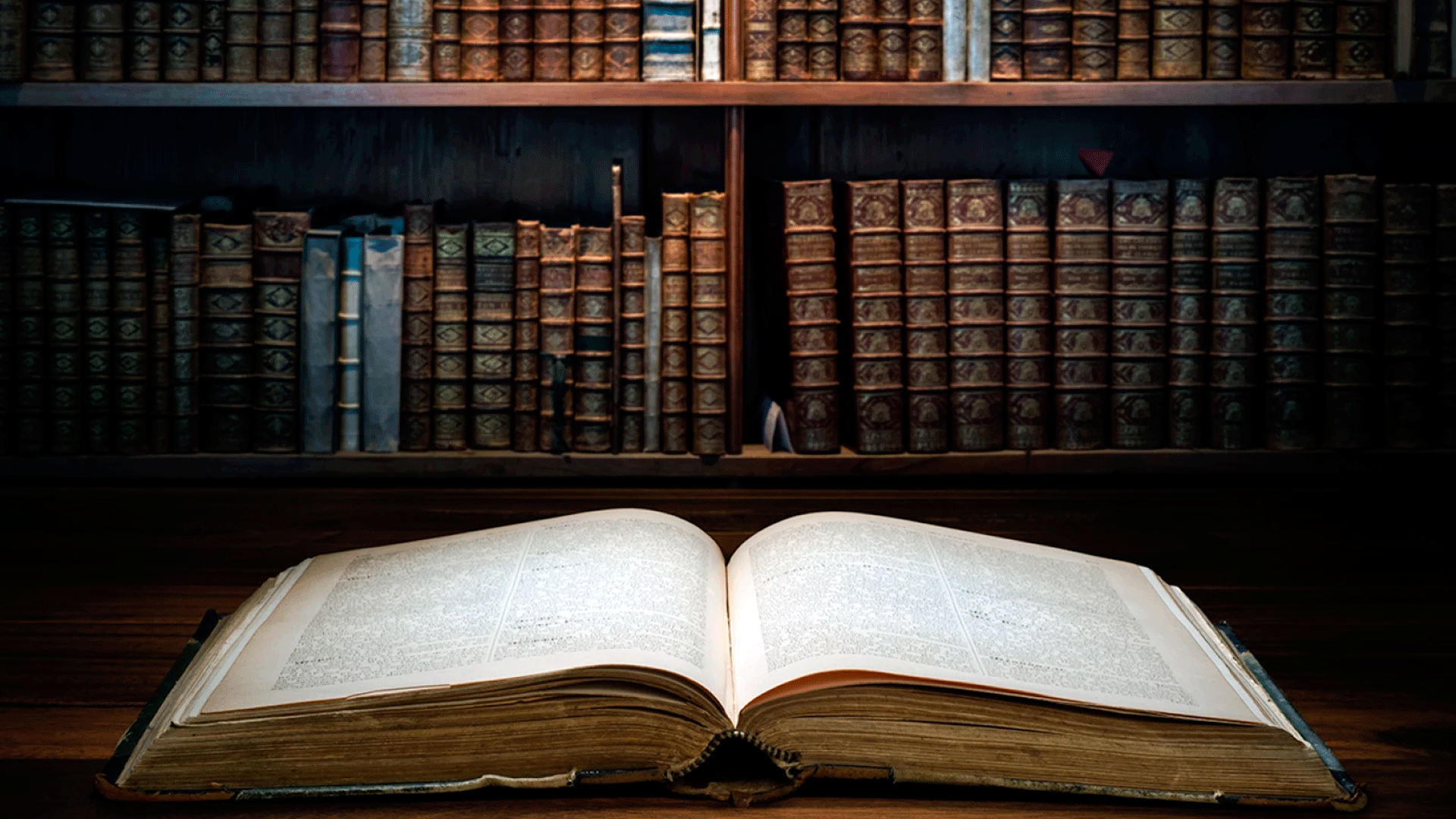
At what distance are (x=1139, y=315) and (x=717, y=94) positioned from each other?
27.3 inches

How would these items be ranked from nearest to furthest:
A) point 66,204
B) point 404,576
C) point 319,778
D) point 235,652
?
point 319,778, point 235,652, point 404,576, point 66,204

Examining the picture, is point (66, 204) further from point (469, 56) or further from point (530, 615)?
point (530, 615)

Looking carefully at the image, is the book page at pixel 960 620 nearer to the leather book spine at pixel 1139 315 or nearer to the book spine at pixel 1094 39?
the leather book spine at pixel 1139 315

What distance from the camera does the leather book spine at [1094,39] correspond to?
5.88 feet

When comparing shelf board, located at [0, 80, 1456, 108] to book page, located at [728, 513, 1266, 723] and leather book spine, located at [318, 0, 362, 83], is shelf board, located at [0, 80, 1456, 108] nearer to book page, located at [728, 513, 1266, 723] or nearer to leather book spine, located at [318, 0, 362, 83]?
leather book spine, located at [318, 0, 362, 83]

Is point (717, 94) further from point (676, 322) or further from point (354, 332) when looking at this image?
point (354, 332)

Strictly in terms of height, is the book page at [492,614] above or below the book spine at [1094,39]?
below

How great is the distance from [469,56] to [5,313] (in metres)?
0.76

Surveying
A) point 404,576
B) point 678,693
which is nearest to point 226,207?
point 404,576

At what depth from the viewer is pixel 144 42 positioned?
1.79m

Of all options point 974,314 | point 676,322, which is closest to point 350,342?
point 676,322

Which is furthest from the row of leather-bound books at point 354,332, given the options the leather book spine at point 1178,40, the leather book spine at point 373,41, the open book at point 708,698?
the open book at point 708,698

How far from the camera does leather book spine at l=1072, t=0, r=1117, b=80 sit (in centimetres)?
179

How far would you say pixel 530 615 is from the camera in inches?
27.8
